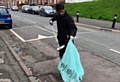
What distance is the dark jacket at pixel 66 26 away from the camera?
14.3 ft

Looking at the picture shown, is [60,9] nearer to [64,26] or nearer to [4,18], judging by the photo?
[64,26]

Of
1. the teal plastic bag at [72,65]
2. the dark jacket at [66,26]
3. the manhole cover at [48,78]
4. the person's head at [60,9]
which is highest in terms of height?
the person's head at [60,9]

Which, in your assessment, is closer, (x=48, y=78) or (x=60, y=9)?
(x=60, y=9)

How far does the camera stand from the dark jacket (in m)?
4.36

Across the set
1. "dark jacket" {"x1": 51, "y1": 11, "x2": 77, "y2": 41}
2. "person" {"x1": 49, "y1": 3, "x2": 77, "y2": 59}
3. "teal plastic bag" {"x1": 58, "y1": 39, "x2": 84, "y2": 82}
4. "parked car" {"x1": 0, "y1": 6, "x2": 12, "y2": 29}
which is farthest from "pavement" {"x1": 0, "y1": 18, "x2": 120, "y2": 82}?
"parked car" {"x1": 0, "y1": 6, "x2": 12, "y2": 29}

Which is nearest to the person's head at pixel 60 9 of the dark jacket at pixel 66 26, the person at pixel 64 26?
the person at pixel 64 26

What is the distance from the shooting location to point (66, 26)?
4500mm

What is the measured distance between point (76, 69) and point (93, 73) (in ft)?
3.66

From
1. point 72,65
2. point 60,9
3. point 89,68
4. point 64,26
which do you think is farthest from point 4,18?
point 72,65

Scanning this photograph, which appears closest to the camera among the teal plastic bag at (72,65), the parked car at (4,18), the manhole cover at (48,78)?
the teal plastic bag at (72,65)

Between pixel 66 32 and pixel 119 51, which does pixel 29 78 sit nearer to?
pixel 66 32

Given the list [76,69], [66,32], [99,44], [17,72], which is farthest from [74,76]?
[99,44]

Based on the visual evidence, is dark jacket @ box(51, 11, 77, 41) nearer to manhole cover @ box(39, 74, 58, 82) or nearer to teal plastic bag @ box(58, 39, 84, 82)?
teal plastic bag @ box(58, 39, 84, 82)

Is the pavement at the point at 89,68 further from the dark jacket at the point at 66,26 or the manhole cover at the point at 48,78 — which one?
the dark jacket at the point at 66,26
